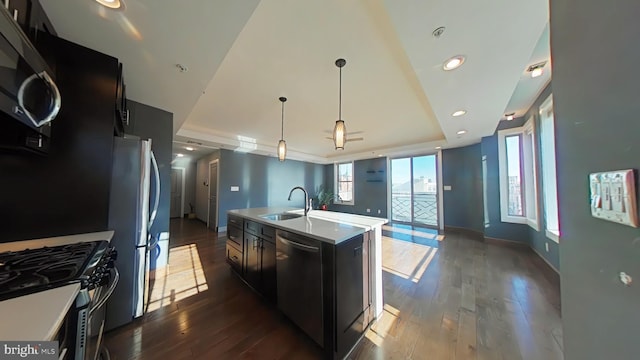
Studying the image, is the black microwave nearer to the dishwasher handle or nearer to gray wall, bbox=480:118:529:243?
the dishwasher handle

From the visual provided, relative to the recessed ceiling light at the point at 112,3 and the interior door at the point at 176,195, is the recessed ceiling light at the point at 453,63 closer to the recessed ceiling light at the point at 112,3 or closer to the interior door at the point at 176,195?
the recessed ceiling light at the point at 112,3

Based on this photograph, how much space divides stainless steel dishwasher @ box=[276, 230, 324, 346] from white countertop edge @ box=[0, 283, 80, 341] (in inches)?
43.7

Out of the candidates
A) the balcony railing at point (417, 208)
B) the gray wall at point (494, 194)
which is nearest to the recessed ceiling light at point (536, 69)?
the gray wall at point (494, 194)

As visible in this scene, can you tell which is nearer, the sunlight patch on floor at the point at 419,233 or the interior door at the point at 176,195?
the sunlight patch on floor at the point at 419,233

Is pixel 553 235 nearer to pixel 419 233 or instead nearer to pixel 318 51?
→ pixel 419 233

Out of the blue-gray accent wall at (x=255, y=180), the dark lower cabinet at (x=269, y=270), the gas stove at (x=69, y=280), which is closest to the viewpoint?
the gas stove at (x=69, y=280)

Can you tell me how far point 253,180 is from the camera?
5859 millimetres

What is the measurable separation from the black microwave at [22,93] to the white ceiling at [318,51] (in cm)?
52

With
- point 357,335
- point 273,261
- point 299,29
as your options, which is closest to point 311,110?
point 299,29

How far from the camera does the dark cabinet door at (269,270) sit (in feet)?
5.98

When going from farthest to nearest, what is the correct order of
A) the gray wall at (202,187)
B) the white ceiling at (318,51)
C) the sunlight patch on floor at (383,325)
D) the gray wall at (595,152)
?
the gray wall at (202,187), the sunlight patch on floor at (383,325), the white ceiling at (318,51), the gray wall at (595,152)

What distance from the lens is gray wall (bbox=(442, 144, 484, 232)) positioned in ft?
16.1

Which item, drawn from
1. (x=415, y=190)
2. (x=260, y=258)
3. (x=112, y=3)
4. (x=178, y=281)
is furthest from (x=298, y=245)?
Result: (x=415, y=190)

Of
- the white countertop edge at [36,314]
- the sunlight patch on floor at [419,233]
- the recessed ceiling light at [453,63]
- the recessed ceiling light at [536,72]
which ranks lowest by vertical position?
the sunlight patch on floor at [419,233]
